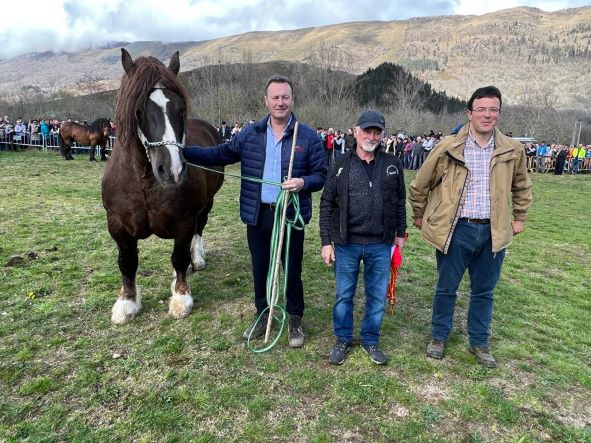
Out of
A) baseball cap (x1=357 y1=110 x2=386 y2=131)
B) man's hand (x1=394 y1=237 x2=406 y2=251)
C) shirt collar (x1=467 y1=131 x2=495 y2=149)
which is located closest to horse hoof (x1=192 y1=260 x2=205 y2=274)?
man's hand (x1=394 y1=237 x2=406 y2=251)

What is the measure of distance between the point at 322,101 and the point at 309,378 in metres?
42.0

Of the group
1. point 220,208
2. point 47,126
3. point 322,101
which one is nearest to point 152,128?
point 220,208

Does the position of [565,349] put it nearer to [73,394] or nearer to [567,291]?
[567,291]

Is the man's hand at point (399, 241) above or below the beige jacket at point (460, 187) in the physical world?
below

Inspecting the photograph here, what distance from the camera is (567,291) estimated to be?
559cm

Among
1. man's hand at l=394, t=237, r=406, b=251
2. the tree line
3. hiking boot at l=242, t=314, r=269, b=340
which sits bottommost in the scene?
hiking boot at l=242, t=314, r=269, b=340

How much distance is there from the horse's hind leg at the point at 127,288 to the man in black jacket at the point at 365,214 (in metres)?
2.00

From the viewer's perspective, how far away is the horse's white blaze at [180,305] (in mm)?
4301

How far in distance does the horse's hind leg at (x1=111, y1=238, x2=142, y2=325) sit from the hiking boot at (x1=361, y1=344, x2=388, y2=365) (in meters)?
2.37

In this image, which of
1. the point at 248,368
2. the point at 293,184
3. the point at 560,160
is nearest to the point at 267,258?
the point at 293,184

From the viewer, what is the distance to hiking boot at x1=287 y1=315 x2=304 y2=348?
3797mm

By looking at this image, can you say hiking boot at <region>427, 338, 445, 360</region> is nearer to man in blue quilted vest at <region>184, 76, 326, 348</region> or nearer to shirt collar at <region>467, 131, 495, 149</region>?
man in blue quilted vest at <region>184, 76, 326, 348</region>

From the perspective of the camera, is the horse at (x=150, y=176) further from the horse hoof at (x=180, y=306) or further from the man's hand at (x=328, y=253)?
the man's hand at (x=328, y=253)

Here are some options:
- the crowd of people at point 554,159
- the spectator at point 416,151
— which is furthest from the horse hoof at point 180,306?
the crowd of people at point 554,159
